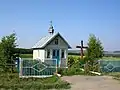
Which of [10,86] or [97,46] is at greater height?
[97,46]

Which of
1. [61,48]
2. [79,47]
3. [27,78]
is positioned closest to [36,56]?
[61,48]

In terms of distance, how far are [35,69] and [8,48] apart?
3689 millimetres

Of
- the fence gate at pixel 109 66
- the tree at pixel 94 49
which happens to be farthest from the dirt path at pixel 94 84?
the tree at pixel 94 49

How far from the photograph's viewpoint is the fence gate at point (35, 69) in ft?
62.8

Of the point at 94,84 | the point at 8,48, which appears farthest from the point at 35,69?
the point at 94,84

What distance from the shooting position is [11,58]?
72.1ft

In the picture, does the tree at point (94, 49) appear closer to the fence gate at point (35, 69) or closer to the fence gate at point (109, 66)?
the fence gate at point (109, 66)

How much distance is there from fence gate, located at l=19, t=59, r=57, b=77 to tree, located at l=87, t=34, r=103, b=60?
684 cm

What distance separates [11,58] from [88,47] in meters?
9.25

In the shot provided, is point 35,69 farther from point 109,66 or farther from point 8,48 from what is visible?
point 109,66

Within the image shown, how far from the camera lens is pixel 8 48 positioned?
21.8m

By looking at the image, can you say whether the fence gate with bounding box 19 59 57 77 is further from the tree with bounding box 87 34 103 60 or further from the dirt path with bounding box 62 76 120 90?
the tree with bounding box 87 34 103 60

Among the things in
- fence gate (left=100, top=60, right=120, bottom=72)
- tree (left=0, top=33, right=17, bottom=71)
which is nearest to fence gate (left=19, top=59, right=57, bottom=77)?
tree (left=0, top=33, right=17, bottom=71)

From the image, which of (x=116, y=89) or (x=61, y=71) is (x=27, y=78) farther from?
(x=116, y=89)
